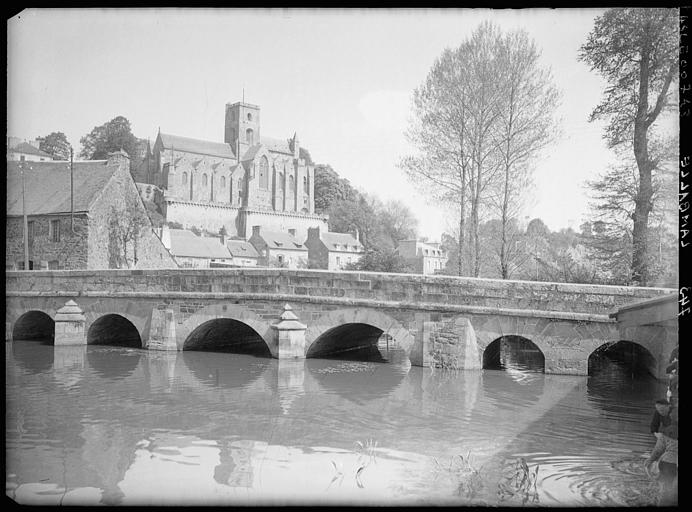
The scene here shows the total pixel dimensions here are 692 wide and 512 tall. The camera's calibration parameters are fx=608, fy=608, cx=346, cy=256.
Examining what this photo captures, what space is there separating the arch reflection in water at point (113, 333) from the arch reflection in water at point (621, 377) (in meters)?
13.4

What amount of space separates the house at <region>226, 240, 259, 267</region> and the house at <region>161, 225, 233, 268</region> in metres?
2.47

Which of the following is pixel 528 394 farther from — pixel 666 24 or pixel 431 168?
pixel 431 168

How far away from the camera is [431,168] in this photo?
19984 millimetres

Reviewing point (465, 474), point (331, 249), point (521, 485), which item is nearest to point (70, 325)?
point (465, 474)

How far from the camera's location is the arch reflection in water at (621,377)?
11.4 meters

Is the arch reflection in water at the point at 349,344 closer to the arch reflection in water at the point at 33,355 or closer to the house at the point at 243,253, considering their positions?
the arch reflection in water at the point at 33,355

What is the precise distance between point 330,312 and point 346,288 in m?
0.76

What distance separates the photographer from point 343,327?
16.5 metres

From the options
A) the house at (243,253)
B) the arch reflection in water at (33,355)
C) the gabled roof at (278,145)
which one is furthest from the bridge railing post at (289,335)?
the gabled roof at (278,145)

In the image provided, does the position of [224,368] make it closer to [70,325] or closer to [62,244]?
[70,325]

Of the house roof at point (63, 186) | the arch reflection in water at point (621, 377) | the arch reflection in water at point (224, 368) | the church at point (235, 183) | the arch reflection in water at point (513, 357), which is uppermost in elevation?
the church at point (235, 183)
